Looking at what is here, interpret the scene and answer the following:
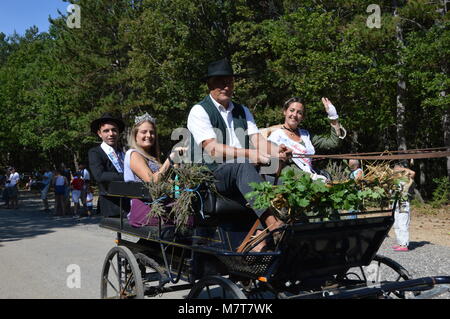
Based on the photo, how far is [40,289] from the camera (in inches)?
217

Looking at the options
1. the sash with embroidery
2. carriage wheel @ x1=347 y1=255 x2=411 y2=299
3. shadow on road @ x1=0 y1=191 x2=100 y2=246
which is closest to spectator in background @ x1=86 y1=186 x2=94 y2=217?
shadow on road @ x1=0 y1=191 x2=100 y2=246

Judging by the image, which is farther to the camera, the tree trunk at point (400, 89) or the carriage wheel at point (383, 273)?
the tree trunk at point (400, 89)

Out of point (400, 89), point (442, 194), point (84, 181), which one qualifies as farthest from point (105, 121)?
point (442, 194)

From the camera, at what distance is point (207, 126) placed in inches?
145

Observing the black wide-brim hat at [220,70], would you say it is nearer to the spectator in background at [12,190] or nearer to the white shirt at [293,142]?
the white shirt at [293,142]

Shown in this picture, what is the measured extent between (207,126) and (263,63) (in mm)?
16017

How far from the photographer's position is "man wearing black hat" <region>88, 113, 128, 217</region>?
16.1 feet

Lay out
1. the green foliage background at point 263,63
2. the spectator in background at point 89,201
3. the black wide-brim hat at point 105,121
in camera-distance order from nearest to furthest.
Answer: the black wide-brim hat at point 105,121 < the green foliage background at point 263,63 < the spectator in background at point 89,201

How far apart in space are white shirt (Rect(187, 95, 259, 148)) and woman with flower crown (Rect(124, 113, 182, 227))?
63 cm

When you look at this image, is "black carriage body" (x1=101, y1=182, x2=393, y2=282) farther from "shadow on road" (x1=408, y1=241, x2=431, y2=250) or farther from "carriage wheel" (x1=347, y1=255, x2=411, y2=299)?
"shadow on road" (x1=408, y1=241, x2=431, y2=250)

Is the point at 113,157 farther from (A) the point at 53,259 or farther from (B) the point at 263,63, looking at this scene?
(B) the point at 263,63

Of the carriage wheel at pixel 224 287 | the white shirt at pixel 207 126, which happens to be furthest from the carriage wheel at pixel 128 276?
the white shirt at pixel 207 126

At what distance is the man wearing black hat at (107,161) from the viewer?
4.90m

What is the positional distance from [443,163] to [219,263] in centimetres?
2147
